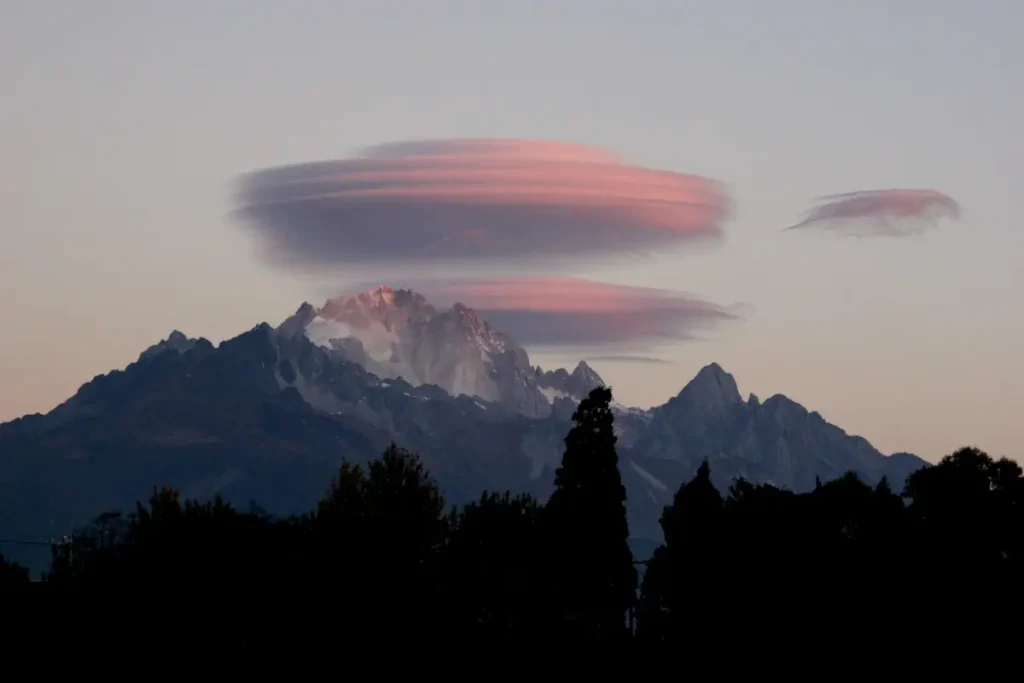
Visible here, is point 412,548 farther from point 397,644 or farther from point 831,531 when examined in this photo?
point 831,531

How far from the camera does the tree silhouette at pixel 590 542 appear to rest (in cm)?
14250

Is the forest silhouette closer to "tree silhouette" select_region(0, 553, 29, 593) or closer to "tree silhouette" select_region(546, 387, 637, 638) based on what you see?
"tree silhouette" select_region(546, 387, 637, 638)

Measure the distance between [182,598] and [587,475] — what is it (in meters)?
29.9

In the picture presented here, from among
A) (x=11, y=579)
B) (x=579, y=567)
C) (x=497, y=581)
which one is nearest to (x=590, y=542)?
(x=579, y=567)

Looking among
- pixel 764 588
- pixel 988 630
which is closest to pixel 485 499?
pixel 764 588

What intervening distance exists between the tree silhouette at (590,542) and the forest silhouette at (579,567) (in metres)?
0.14

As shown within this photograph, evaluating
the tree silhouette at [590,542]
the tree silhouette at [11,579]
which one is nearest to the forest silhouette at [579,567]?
the tree silhouette at [590,542]

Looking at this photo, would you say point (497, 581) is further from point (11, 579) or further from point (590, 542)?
point (11, 579)

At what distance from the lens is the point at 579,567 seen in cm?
14288

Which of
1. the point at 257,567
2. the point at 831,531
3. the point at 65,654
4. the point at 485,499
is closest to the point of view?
the point at 65,654

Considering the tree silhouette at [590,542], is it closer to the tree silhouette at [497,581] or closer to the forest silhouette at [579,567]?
the forest silhouette at [579,567]

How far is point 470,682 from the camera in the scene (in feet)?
406

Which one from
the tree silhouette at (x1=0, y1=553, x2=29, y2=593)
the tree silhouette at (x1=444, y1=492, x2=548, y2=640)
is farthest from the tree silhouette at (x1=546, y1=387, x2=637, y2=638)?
the tree silhouette at (x1=0, y1=553, x2=29, y2=593)

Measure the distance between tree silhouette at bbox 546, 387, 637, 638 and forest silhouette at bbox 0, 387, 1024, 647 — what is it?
138mm
